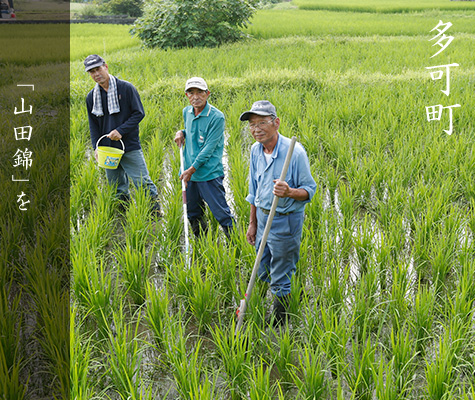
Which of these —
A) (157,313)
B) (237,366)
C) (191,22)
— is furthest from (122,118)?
(191,22)

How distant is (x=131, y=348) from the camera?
2.23 metres

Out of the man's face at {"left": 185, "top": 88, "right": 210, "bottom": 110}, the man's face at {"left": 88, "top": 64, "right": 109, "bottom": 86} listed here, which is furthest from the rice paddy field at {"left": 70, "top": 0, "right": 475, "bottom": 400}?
the man's face at {"left": 88, "top": 64, "right": 109, "bottom": 86}

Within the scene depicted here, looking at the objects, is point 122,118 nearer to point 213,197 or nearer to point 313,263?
point 213,197

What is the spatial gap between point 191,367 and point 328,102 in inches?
195

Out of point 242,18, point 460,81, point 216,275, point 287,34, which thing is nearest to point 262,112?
point 216,275

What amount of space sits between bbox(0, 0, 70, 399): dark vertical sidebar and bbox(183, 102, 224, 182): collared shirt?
1018 mm

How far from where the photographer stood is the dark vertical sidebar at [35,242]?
2066mm

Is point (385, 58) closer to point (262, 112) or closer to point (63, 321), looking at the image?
point (262, 112)

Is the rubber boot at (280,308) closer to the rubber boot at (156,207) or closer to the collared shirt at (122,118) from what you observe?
the rubber boot at (156,207)

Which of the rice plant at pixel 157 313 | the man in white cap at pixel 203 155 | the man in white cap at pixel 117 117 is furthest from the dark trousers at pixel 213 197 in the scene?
the rice plant at pixel 157 313

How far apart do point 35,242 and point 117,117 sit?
3.93 feet

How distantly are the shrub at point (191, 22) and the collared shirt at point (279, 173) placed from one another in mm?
9999

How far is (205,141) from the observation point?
3156mm

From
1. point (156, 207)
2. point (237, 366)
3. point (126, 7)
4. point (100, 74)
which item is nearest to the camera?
point (237, 366)
